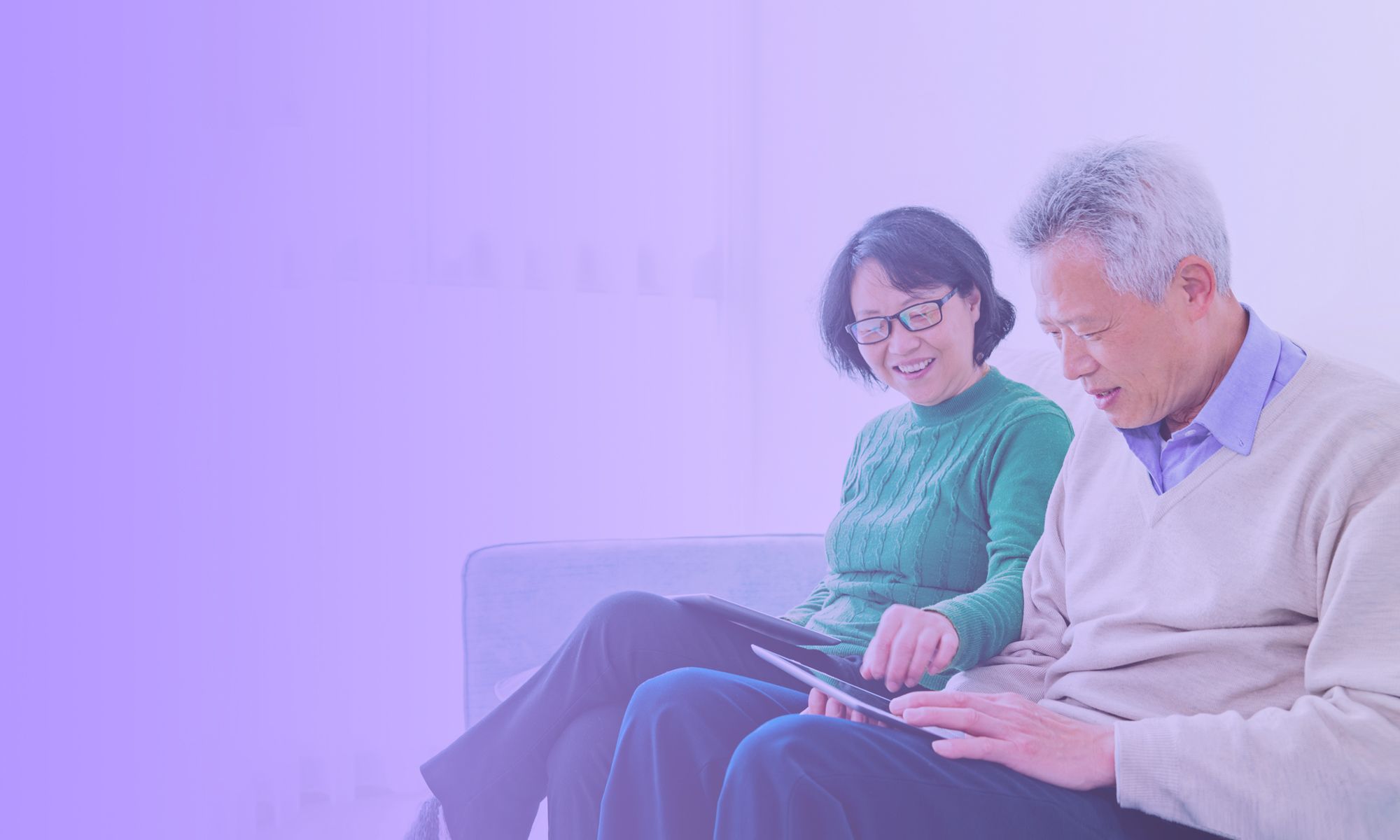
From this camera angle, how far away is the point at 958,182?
2.34 meters

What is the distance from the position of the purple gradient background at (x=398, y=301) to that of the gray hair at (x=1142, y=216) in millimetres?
625

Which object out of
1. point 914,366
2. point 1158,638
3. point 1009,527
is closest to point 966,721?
point 1158,638

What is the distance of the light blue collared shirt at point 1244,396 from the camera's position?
0.88m

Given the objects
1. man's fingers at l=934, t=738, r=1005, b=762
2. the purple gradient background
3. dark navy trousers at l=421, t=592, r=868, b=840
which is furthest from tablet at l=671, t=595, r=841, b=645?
the purple gradient background

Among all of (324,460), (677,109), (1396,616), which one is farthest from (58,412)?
(1396,616)

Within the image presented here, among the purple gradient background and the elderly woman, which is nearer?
the elderly woman

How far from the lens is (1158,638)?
3.01 ft

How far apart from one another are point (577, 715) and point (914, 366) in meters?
0.66

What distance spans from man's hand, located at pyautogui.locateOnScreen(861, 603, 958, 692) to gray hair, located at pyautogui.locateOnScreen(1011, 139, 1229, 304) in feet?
1.32

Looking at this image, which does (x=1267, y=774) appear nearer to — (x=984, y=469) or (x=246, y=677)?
(x=984, y=469)

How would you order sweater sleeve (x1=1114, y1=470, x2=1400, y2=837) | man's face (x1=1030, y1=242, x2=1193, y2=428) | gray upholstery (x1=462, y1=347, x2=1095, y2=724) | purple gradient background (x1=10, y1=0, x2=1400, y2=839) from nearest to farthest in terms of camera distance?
sweater sleeve (x1=1114, y1=470, x2=1400, y2=837)
man's face (x1=1030, y1=242, x2=1193, y2=428)
gray upholstery (x1=462, y1=347, x2=1095, y2=724)
purple gradient background (x1=10, y1=0, x2=1400, y2=839)

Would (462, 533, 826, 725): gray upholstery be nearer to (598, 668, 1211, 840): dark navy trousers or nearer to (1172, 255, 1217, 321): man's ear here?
(598, 668, 1211, 840): dark navy trousers

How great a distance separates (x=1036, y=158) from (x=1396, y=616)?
146cm

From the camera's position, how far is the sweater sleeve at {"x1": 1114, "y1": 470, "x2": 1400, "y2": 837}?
0.71 meters
